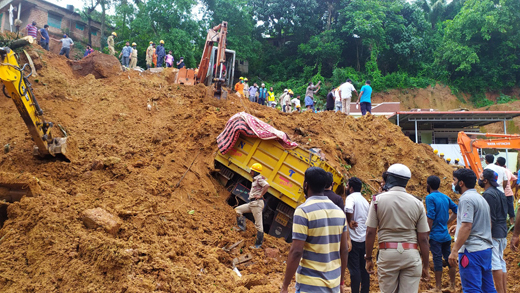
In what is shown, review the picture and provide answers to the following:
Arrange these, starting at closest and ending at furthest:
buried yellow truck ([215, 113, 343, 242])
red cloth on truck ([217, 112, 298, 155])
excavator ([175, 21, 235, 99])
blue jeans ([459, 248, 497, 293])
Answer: blue jeans ([459, 248, 497, 293]) → buried yellow truck ([215, 113, 343, 242]) → red cloth on truck ([217, 112, 298, 155]) → excavator ([175, 21, 235, 99])

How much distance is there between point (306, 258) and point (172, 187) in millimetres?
5704

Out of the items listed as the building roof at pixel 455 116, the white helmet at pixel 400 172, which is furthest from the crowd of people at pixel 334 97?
the white helmet at pixel 400 172

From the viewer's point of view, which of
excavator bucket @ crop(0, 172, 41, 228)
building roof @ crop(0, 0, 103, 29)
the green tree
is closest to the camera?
excavator bucket @ crop(0, 172, 41, 228)

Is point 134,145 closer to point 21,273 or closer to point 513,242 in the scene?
point 21,273

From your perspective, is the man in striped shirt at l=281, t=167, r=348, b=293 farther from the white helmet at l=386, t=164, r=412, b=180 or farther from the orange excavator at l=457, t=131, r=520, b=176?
the orange excavator at l=457, t=131, r=520, b=176

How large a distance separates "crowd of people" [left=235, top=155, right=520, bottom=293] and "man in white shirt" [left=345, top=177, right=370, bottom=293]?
0.04ft

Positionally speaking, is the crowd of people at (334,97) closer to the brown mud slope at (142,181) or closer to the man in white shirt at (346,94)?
the man in white shirt at (346,94)

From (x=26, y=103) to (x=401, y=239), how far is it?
726 cm

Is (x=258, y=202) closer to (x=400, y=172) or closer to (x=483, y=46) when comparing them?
(x=400, y=172)

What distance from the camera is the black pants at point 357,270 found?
190 inches

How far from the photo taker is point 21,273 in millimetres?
5008

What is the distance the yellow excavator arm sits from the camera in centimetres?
665

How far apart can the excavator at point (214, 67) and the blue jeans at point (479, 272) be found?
9.35 m

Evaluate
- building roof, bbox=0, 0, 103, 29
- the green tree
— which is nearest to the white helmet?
building roof, bbox=0, 0, 103, 29
